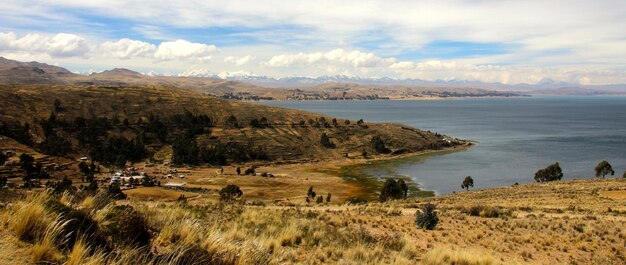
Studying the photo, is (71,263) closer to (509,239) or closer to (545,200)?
(509,239)

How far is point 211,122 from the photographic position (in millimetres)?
136500

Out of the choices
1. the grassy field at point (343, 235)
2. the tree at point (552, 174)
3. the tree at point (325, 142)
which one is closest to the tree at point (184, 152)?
the tree at point (325, 142)

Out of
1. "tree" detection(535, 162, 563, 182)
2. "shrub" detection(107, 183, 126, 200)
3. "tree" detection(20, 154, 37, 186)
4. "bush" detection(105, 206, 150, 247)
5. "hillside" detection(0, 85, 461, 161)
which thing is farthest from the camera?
"hillside" detection(0, 85, 461, 161)

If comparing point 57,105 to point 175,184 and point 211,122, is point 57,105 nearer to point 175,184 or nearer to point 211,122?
point 211,122

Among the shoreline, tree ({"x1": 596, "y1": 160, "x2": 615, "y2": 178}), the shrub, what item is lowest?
the shoreline

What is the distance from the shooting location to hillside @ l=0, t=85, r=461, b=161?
11819 cm

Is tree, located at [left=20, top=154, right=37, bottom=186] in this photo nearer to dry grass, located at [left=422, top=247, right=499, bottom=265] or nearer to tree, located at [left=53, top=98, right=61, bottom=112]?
tree, located at [left=53, top=98, right=61, bottom=112]

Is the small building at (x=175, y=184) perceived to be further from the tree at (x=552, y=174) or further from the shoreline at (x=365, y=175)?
the tree at (x=552, y=174)

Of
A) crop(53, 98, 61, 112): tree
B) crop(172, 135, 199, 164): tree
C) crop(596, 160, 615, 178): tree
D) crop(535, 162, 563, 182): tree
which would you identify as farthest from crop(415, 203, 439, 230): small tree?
crop(53, 98, 61, 112): tree

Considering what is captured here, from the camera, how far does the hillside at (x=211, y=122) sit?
388ft

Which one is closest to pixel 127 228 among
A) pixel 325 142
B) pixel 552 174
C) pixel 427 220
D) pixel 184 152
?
pixel 427 220

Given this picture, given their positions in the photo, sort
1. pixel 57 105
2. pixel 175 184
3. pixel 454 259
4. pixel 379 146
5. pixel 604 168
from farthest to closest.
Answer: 1. pixel 379 146
2. pixel 57 105
3. pixel 175 184
4. pixel 604 168
5. pixel 454 259

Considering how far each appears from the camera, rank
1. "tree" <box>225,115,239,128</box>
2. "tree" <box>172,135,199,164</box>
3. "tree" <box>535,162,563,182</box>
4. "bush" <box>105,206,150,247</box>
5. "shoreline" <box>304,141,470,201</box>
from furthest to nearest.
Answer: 1. "tree" <box>225,115,239,128</box>
2. "tree" <box>172,135,199,164</box>
3. "shoreline" <box>304,141,470,201</box>
4. "tree" <box>535,162,563,182</box>
5. "bush" <box>105,206,150,247</box>

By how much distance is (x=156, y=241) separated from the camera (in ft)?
24.8
